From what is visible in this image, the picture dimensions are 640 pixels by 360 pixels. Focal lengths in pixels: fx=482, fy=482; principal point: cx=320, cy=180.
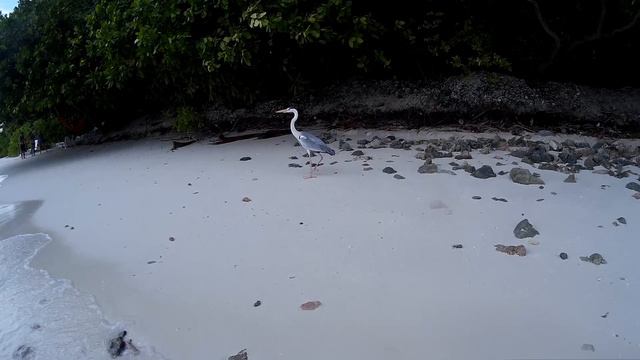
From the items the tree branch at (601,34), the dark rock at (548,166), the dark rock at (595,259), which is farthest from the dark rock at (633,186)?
the tree branch at (601,34)

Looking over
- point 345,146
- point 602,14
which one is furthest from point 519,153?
point 602,14

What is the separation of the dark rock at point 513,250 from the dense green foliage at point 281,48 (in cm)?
472

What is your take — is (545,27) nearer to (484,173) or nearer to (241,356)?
(484,173)

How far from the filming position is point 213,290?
341cm

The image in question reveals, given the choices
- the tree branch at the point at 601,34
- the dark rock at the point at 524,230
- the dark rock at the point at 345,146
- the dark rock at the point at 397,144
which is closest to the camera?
the dark rock at the point at 524,230

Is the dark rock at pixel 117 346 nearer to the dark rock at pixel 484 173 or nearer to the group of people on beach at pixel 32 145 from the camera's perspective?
the dark rock at pixel 484 173

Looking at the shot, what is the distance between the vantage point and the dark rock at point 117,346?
286cm

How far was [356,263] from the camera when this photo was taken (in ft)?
11.7

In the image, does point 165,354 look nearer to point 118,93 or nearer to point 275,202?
point 275,202

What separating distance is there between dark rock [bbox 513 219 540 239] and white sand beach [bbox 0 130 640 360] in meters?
0.04

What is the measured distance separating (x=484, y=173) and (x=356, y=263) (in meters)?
2.32

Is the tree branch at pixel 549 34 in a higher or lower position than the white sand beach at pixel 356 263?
higher

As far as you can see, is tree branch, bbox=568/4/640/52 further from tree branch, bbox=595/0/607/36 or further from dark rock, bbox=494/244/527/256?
dark rock, bbox=494/244/527/256

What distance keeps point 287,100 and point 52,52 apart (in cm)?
463
